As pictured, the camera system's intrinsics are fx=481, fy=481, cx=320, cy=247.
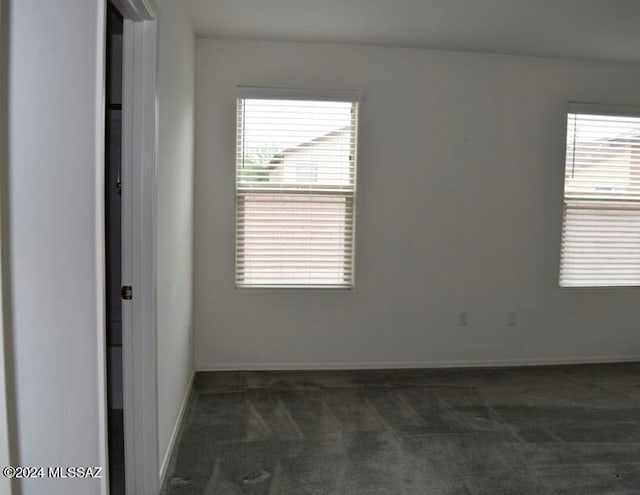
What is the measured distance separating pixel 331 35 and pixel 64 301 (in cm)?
303

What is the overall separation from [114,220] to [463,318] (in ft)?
9.34

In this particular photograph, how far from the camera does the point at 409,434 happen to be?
113 inches

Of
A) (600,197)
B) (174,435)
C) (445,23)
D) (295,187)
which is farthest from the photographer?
(600,197)

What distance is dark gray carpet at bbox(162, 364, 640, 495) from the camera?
7.82ft

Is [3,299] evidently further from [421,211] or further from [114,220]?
[421,211]

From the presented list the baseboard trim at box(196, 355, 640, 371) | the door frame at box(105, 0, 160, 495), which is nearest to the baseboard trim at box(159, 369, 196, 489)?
the door frame at box(105, 0, 160, 495)

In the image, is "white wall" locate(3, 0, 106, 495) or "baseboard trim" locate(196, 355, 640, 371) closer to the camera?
"white wall" locate(3, 0, 106, 495)

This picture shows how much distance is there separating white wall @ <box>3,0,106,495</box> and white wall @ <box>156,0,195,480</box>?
3.18 ft

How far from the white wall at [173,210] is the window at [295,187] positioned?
0.48 m

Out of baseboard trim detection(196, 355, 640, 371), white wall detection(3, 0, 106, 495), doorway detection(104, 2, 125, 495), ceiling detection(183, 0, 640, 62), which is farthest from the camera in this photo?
baseboard trim detection(196, 355, 640, 371)

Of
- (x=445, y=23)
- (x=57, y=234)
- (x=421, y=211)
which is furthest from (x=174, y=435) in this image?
(x=445, y=23)

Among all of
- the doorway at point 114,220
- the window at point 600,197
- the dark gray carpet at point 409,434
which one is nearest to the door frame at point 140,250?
the dark gray carpet at point 409,434

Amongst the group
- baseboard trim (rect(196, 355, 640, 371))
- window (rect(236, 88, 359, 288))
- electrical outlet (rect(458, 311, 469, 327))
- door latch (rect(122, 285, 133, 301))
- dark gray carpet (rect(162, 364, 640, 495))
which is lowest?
dark gray carpet (rect(162, 364, 640, 495))

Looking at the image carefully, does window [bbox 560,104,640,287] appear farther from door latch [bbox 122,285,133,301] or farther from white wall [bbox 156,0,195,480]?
door latch [bbox 122,285,133,301]
